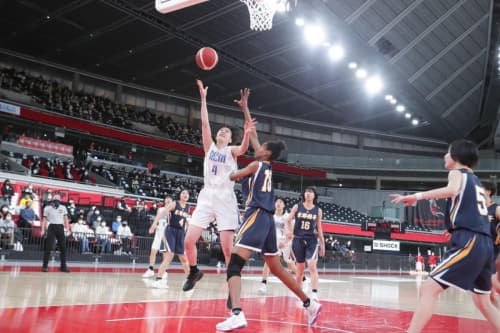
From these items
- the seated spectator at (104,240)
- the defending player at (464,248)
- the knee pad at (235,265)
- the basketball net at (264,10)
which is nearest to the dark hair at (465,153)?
the defending player at (464,248)

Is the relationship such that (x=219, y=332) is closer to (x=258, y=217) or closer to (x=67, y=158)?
(x=258, y=217)

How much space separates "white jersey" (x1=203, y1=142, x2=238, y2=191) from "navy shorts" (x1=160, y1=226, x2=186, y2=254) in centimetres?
443

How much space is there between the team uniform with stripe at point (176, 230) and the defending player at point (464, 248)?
267 inches

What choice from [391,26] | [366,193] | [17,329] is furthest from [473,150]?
[366,193]

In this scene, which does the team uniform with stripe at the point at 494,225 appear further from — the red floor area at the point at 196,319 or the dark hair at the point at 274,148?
the dark hair at the point at 274,148

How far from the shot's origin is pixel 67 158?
1069 inches

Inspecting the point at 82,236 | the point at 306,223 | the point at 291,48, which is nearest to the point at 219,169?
the point at 306,223

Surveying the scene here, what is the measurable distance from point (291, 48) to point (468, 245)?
2413 cm

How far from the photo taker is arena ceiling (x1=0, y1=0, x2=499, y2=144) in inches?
926

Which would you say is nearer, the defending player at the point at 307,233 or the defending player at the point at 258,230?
the defending player at the point at 258,230

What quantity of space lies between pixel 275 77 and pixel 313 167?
1301cm

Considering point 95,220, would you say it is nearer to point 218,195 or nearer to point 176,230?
point 176,230

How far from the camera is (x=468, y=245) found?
4039mm

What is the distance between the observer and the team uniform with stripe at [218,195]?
20.0ft
